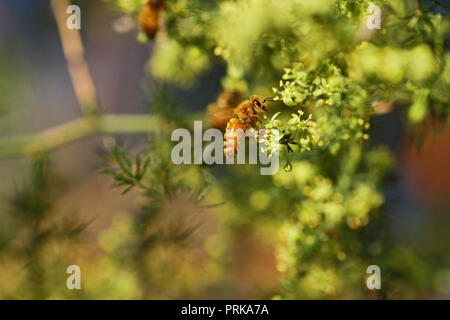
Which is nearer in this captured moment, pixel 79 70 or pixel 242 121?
pixel 242 121

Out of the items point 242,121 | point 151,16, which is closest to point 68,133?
point 151,16

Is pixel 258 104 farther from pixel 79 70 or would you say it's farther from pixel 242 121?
pixel 79 70

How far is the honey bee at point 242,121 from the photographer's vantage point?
379mm

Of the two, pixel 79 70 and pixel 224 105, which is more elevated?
pixel 79 70

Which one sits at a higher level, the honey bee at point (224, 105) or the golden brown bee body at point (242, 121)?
the honey bee at point (224, 105)

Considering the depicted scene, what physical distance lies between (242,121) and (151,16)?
18cm

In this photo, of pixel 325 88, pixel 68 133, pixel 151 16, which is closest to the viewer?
Result: pixel 325 88

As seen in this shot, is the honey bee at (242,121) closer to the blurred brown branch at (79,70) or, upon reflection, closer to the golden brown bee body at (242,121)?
the golden brown bee body at (242,121)

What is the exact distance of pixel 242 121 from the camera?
0.38m

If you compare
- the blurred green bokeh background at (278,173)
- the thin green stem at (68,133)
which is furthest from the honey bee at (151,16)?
the thin green stem at (68,133)

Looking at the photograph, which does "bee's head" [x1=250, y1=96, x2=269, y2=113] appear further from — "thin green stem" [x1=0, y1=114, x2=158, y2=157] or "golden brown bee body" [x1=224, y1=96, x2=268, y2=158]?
"thin green stem" [x1=0, y1=114, x2=158, y2=157]

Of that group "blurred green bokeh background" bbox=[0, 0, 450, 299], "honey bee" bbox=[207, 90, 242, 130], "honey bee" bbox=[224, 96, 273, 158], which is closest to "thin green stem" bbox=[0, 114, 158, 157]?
"blurred green bokeh background" bbox=[0, 0, 450, 299]

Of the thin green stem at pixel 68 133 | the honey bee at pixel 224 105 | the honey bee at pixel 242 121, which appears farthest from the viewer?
the thin green stem at pixel 68 133
